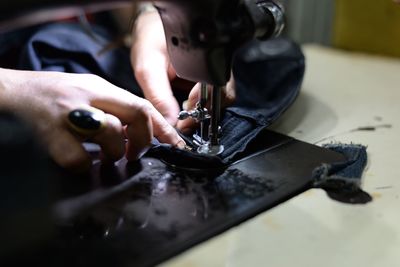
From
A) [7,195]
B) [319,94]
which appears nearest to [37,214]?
[7,195]

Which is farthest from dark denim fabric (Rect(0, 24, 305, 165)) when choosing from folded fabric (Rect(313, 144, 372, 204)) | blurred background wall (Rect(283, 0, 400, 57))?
blurred background wall (Rect(283, 0, 400, 57))

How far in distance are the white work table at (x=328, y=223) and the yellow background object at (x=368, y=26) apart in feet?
1.34

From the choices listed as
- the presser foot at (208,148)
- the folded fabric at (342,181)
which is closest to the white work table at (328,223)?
the folded fabric at (342,181)

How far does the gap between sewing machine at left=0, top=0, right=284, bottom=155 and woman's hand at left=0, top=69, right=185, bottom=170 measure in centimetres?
8

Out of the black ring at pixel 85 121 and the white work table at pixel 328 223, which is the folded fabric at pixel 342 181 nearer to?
the white work table at pixel 328 223

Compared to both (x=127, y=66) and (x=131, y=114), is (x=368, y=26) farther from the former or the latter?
(x=131, y=114)

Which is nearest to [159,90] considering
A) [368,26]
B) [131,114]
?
[131,114]

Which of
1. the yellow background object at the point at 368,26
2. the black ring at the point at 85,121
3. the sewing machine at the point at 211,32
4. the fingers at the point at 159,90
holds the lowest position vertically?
the yellow background object at the point at 368,26

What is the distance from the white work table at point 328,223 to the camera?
553mm

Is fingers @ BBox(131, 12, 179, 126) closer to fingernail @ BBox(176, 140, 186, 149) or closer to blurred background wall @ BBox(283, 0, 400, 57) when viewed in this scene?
fingernail @ BBox(176, 140, 186, 149)

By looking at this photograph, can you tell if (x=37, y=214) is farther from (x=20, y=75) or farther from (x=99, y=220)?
(x=20, y=75)

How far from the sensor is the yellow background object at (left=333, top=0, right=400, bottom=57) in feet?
4.25

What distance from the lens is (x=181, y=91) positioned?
912 mm

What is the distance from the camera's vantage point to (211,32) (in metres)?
0.62
